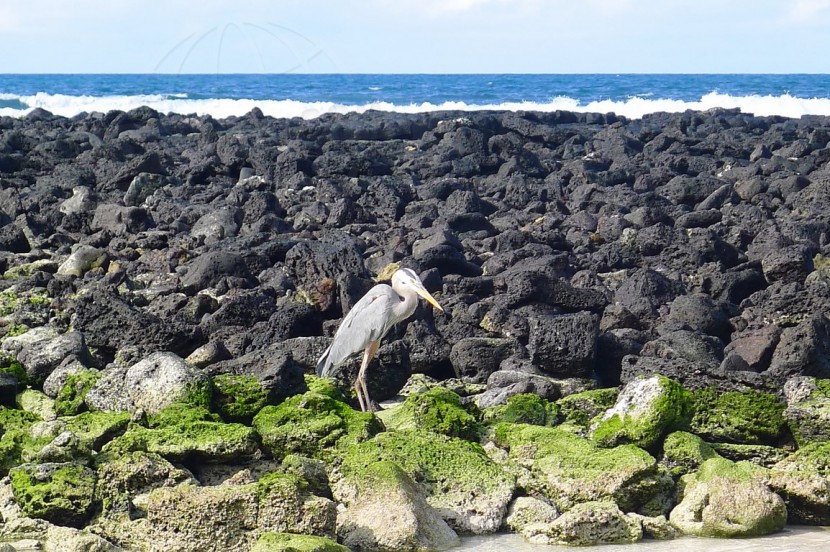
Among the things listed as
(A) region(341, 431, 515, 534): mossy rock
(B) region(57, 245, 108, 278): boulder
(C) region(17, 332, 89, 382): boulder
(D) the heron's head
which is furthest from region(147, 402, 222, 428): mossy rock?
(B) region(57, 245, 108, 278): boulder

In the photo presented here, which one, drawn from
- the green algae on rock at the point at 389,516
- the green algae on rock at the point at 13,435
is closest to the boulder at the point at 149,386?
the green algae on rock at the point at 13,435

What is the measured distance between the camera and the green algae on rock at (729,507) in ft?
18.3

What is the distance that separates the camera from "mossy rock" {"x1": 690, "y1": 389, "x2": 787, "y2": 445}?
661cm

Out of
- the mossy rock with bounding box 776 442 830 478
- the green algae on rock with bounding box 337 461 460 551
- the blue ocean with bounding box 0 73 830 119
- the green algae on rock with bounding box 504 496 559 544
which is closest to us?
the green algae on rock with bounding box 337 461 460 551

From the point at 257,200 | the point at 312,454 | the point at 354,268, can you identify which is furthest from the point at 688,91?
the point at 312,454

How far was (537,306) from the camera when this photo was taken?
31.3ft

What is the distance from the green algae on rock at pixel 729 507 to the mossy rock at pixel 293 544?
1.80 m

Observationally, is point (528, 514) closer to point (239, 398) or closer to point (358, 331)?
point (239, 398)

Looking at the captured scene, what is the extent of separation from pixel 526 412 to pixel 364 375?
134 cm

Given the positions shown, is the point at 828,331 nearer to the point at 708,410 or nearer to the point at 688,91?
the point at 708,410

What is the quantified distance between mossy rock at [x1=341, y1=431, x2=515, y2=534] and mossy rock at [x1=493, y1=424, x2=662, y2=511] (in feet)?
0.70

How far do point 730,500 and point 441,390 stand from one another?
6.91ft

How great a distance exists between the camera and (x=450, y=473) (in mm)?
5941

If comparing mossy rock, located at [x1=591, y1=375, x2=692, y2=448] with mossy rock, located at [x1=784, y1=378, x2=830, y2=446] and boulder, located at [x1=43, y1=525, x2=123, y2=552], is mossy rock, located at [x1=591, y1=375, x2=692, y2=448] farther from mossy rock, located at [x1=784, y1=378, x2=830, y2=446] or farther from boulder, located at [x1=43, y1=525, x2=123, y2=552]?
boulder, located at [x1=43, y1=525, x2=123, y2=552]
